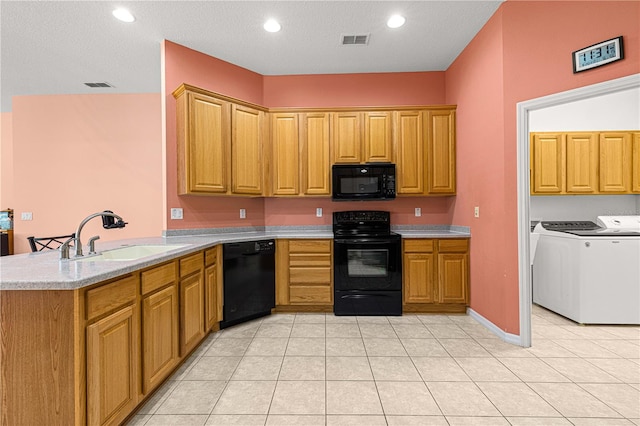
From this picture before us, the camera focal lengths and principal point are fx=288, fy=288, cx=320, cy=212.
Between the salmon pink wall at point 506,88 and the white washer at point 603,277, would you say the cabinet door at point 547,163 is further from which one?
the salmon pink wall at point 506,88

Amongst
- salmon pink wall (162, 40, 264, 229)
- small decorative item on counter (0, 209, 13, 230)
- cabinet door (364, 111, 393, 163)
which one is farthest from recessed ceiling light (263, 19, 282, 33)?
small decorative item on counter (0, 209, 13, 230)

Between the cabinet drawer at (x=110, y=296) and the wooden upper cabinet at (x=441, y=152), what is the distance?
3.39 metres

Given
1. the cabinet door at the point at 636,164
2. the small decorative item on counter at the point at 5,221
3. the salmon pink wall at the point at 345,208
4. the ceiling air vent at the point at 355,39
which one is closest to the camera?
the ceiling air vent at the point at 355,39

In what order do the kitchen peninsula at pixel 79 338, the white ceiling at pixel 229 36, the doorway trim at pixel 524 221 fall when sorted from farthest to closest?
the white ceiling at pixel 229 36
the doorway trim at pixel 524 221
the kitchen peninsula at pixel 79 338

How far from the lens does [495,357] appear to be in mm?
2420

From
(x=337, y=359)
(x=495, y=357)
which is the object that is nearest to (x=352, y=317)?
(x=337, y=359)

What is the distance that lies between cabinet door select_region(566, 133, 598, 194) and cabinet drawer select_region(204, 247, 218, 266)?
446 cm

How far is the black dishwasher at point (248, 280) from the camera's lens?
3061 mm

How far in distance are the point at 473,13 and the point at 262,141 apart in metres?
2.62

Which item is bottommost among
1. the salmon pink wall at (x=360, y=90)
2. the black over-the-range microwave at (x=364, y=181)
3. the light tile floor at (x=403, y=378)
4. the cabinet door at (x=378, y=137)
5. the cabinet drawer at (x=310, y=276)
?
the light tile floor at (x=403, y=378)

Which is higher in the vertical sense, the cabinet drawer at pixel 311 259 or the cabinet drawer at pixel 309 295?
the cabinet drawer at pixel 311 259

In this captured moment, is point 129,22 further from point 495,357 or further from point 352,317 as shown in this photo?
point 495,357

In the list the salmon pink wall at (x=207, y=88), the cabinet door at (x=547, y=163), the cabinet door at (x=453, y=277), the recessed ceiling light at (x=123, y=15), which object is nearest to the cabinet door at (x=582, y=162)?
the cabinet door at (x=547, y=163)

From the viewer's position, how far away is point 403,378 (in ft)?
6.96
